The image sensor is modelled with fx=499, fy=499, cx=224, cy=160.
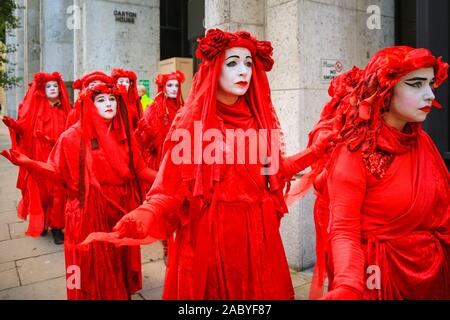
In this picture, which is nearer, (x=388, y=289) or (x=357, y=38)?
(x=388, y=289)

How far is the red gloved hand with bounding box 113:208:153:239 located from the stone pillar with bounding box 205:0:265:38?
10.1 feet

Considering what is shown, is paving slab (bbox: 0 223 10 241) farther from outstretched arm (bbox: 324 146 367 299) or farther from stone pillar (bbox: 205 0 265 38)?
outstretched arm (bbox: 324 146 367 299)

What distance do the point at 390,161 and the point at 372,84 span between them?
39 centimetres

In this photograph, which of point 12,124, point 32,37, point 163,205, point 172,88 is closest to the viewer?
point 163,205

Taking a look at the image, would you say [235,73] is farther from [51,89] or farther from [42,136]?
[51,89]

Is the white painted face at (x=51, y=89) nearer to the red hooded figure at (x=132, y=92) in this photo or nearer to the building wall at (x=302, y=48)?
the red hooded figure at (x=132, y=92)

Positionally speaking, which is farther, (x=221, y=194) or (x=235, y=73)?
(x=235, y=73)

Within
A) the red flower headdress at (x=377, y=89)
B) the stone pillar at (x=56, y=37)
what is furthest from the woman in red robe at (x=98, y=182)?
the stone pillar at (x=56, y=37)

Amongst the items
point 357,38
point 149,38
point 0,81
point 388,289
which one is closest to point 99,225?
point 388,289

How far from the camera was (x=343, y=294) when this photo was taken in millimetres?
2051

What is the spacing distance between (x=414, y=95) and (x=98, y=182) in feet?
8.94

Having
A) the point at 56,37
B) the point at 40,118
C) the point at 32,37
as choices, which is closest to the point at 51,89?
the point at 40,118

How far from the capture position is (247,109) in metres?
3.21

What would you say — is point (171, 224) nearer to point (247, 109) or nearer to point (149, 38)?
point (247, 109)
